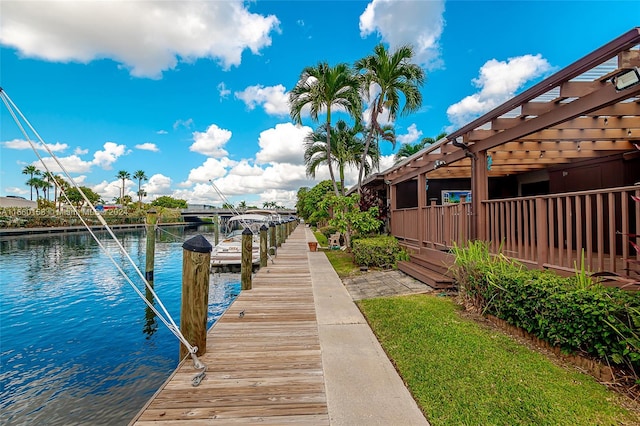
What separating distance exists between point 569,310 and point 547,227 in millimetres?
3434

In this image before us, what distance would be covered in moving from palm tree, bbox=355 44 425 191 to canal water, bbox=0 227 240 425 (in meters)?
9.60

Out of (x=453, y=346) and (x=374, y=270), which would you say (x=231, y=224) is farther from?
(x=453, y=346)

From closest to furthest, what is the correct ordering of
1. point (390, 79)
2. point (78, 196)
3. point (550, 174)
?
point (550, 174)
point (390, 79)
point (78, 196)

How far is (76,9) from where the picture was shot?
6051 mm

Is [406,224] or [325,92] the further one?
[325,92]

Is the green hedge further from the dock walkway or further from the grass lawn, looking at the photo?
the dock walkway

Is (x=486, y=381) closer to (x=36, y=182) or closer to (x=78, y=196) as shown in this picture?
(x=78, y=196)

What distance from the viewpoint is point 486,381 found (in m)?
2.83

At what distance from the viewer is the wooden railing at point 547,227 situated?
11.7ft

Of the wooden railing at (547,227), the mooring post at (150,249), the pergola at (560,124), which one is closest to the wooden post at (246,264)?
the wooden railing at (547,227)

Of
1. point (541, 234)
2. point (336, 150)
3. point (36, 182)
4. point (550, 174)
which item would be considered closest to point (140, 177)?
point (36, 182)

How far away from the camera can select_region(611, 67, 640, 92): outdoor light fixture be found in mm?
2967

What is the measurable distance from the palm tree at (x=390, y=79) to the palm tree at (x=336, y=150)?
4.13m

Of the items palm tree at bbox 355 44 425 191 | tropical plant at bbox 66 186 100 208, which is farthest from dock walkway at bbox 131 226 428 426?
tropical plant at bbox 66 186 100 208
